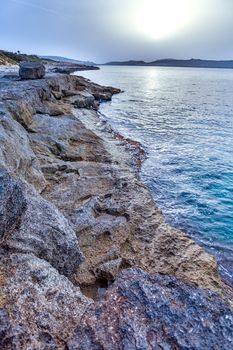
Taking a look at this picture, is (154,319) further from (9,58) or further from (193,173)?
(9,58)

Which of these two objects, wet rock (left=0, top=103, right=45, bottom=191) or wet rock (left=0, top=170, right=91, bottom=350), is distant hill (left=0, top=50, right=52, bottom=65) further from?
wet rock (left=0, top=170, right=91, bottom=350)

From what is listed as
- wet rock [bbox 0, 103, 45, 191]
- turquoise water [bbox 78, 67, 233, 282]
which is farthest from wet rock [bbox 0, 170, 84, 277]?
turquoise water [bbox 78, 67, 233, 282]

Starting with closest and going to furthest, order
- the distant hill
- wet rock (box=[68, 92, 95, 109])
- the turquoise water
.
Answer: the turquoise water, wet rock (box=[68, 92, 95, 109]), the distant hill

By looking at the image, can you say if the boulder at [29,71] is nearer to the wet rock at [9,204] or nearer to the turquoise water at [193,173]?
the turquoise water at [193,173]

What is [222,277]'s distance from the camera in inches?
322

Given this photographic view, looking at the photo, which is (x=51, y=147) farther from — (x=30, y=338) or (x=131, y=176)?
(x=30, y=338)

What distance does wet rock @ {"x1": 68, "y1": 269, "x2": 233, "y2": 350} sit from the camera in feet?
11.2

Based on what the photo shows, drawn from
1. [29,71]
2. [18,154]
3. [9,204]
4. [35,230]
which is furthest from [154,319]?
[29,71]

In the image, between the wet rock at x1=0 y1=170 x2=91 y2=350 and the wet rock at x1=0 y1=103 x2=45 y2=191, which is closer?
the wet rock at x1=0 y1=170 x2=91 y2=350

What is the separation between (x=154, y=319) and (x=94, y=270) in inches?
124

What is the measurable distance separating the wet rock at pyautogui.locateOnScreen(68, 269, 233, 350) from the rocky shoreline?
12 mm

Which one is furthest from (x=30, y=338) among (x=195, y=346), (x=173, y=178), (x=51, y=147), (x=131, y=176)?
(x=173, y=178)

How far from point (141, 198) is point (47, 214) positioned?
15.3ft

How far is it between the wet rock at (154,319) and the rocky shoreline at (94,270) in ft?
0.04
